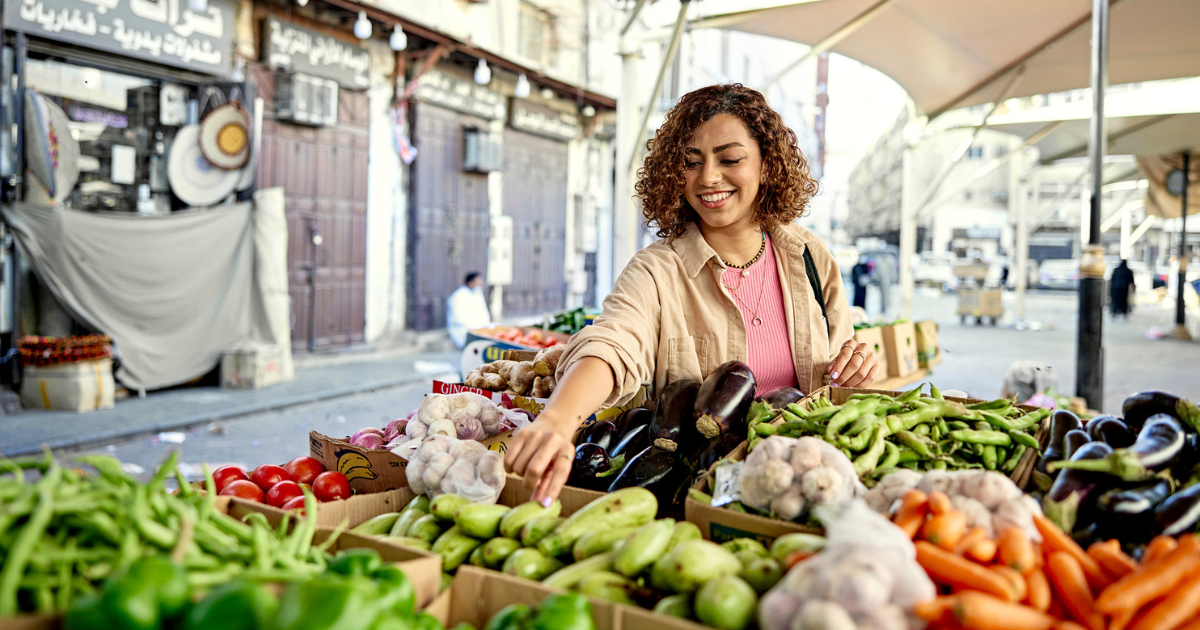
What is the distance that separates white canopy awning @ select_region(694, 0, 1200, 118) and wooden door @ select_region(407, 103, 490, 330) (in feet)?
23.8

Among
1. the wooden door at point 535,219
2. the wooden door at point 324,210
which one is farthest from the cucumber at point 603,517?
the wooden door at point 535,219

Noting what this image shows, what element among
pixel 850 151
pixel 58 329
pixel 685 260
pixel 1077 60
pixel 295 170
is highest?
pixel 850 151

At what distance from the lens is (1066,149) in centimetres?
1548

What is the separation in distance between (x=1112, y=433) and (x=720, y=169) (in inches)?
55.2

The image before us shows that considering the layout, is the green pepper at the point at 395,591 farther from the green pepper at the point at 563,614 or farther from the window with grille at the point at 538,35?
the window with grille at the point at 538,35

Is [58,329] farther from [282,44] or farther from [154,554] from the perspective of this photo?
[154,554]

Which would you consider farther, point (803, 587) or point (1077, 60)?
point (1077, 60)

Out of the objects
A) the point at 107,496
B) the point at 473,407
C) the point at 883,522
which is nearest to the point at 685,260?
the point at 473,407

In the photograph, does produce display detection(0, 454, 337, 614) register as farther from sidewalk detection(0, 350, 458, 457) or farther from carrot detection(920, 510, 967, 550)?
sidewalk detection(0, 350, 458, 457)

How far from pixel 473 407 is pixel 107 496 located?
60.3 inches

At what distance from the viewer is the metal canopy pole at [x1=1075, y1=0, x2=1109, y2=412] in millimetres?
5984

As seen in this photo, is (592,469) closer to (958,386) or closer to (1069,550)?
(1069,550)

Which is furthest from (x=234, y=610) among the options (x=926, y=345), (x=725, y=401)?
(x=926, y=345)

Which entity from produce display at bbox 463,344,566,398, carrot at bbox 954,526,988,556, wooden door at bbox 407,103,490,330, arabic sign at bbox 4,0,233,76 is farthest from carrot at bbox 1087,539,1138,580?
wooden door at bbox 407,103,490,330
